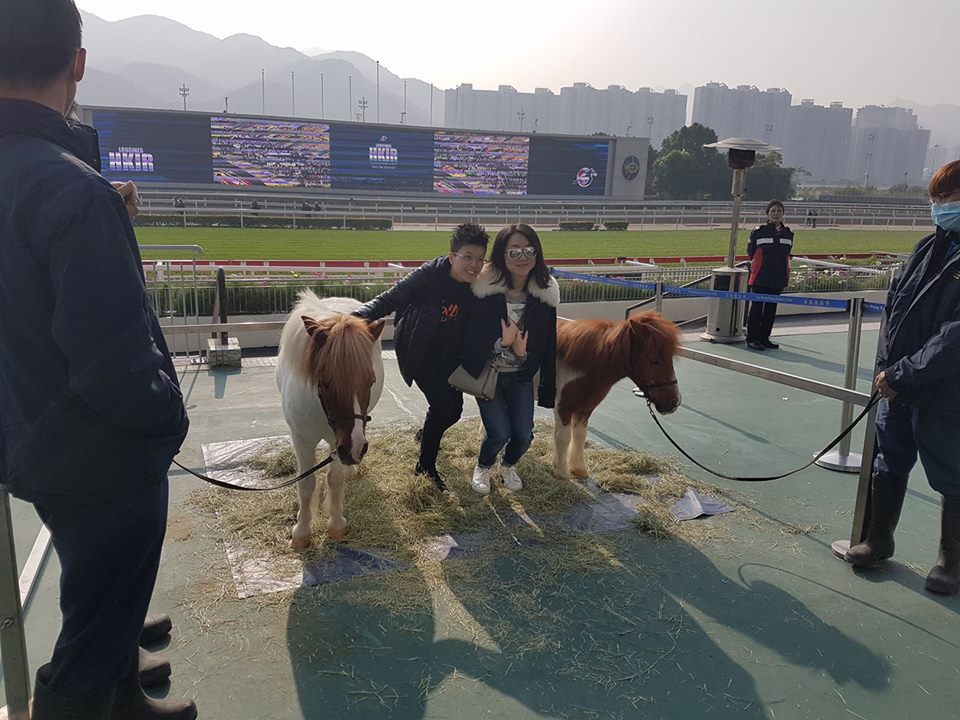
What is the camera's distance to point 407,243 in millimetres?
27188

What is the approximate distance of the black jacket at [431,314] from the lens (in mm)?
4203

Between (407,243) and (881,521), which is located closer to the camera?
(881,521)

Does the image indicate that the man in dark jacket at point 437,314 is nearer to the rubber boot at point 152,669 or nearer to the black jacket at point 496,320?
the black jacket at point 496,320

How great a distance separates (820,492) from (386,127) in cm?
5903

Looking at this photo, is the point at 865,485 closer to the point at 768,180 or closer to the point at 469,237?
the point at 469,237

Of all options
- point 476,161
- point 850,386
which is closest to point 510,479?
point 850,386

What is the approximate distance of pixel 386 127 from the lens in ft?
193

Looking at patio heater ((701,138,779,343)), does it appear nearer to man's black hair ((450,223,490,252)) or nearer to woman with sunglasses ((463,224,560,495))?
woman with sunglasses ((463,224,560,495))

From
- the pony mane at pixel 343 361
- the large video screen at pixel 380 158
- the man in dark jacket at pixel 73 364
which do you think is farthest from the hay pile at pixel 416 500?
the large video screen at pixel 380 158

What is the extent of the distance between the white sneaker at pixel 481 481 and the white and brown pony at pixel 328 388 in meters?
0.92

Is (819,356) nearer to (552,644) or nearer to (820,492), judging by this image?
(820,492)

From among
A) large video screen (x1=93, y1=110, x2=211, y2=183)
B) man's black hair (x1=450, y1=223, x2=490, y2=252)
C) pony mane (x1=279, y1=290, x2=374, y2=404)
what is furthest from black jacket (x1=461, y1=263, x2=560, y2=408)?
large video screen (x1=93, y1=110, x2=211, y2=183)

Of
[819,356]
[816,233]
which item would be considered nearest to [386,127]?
[816,233]

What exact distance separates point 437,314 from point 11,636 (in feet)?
8.87
